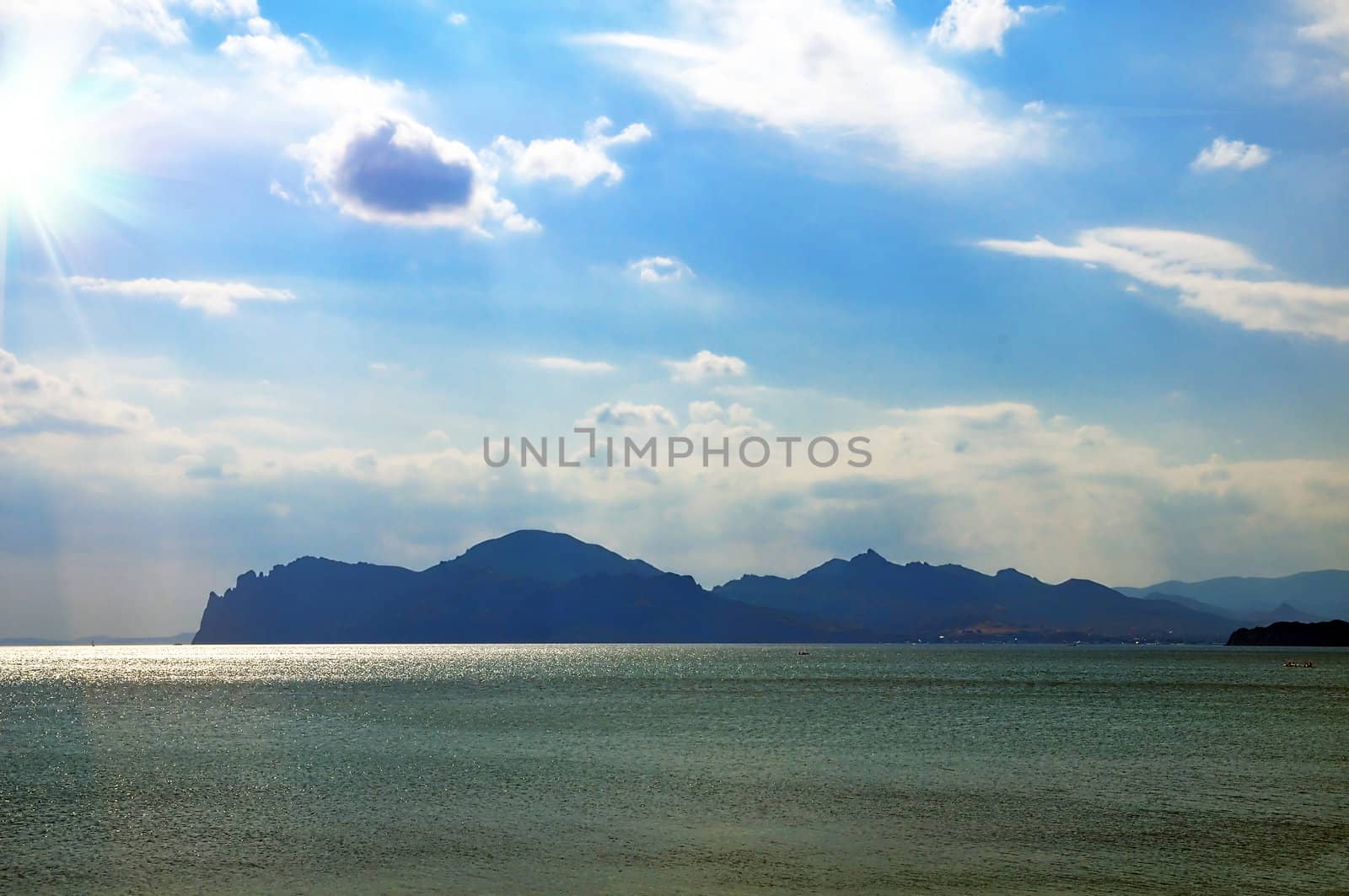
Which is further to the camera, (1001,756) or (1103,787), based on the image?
(1001,756)

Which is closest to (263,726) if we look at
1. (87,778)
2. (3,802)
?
(87,778)

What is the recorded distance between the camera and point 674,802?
52.8 meters

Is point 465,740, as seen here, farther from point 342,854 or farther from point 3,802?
point 342,854

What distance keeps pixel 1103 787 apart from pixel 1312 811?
33.4ft

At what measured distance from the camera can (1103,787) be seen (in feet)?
194

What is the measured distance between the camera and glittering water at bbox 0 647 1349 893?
39062 mm

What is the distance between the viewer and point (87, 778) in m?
62.2

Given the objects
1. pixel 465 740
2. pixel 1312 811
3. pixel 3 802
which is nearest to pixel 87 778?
pixel 3 802

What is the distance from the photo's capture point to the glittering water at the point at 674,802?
39.1m

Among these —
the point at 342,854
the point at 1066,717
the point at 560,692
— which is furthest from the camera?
the point at 560,692

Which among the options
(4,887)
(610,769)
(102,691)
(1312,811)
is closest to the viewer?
(4,887)

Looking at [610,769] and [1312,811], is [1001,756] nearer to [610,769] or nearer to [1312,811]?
[1312,811]

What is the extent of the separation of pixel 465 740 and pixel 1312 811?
182 ft

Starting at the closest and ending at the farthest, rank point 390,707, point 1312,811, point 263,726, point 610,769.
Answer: point 1312,811 < point 610,769 < point 263,726 < point 390,707
